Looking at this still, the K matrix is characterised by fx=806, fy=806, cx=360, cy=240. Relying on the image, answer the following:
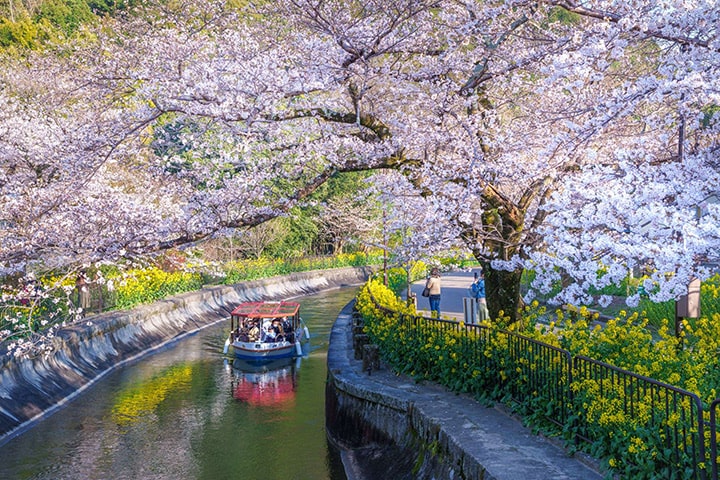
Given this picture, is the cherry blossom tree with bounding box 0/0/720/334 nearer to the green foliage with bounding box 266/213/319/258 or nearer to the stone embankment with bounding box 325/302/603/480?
the stone embankment with bounding box 325/302/603/480

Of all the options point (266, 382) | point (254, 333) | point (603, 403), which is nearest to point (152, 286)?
point (254, 333)

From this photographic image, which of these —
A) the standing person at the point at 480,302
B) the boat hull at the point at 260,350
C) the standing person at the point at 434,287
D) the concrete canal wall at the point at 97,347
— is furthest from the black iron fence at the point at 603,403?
the boat hull at the point at 260,350

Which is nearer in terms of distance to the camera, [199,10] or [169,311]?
[199,10]

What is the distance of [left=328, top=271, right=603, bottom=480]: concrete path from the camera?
848 centimetres

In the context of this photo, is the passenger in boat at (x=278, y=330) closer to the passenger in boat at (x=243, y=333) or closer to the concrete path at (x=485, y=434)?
the passenger in boat at (x=243, y=333)

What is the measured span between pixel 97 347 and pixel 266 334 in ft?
18.8

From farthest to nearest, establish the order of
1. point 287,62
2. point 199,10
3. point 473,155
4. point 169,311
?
1. point 169,311
2. point 199,10
3. point 287,62
4. point 473,155

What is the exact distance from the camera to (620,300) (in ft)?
81.7

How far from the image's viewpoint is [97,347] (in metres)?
24.7

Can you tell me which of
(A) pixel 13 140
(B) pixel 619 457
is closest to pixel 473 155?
(B) pixel 619 457

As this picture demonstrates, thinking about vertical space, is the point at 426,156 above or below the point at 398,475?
above

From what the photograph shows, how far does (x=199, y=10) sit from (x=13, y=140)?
994cm

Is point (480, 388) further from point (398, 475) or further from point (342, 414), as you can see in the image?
point (342, 414)

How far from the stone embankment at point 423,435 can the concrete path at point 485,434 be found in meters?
0.01
